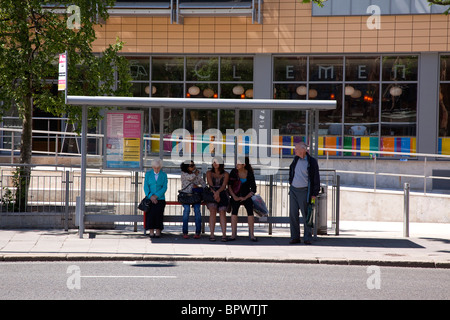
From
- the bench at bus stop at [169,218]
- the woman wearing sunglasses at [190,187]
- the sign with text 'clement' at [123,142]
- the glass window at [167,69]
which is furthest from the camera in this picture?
the glass window at [167,69]

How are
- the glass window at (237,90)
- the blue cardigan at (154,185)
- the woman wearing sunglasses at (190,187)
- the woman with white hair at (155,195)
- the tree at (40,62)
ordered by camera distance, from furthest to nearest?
the glass window at (237,90) < the tree at (40,62) < the woman wearing sunglasses at (190,187) < the blue cardigan at (154,185) < the woman with white hair at (155,195)

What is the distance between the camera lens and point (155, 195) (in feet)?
42.7

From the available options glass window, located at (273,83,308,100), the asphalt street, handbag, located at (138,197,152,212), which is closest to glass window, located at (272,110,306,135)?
glass window, located at (273,83,308,100)

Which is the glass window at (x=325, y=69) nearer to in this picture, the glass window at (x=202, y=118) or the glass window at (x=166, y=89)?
the glass window at (x=202, y=118)

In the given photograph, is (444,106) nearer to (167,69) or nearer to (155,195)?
(167,69)

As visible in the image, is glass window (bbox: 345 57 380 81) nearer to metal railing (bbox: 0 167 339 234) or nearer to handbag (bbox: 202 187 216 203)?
metal railing (bbox: 0 167 339 234)

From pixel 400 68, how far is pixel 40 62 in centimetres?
1276

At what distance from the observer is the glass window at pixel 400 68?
886 inches

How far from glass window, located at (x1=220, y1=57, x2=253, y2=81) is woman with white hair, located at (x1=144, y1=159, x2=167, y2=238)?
10771 millimetres

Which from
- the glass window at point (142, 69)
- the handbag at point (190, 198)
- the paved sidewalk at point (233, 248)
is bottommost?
the paved sidewalk at point (233, 248)

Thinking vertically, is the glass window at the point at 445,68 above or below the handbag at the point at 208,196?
above

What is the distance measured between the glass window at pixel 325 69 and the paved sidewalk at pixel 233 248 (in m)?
9.16

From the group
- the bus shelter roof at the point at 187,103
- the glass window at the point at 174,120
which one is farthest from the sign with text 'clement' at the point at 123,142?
the glass window at the point at 174,120

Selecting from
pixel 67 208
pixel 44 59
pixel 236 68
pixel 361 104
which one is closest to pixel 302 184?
pixel 67 208
